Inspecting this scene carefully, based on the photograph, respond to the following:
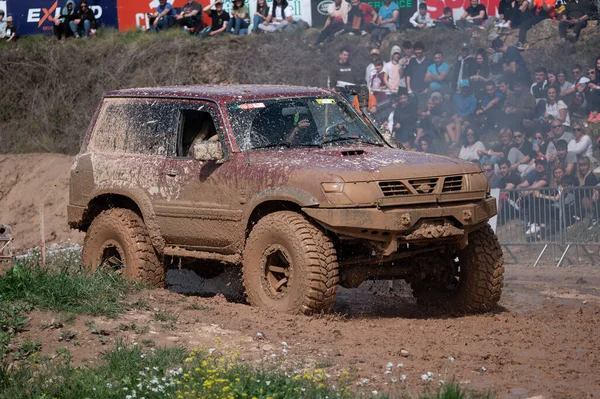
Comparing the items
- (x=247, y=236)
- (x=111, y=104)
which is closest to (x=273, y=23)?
(x=111, y=104)

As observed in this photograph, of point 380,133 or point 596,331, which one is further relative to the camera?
point 380,133

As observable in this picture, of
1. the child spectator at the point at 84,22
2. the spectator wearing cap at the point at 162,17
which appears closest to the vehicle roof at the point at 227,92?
the spectator wearing cap at the point at 162,17

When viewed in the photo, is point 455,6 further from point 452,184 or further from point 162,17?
point 452,184

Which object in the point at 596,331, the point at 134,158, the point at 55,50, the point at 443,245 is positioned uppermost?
the point at 55,50

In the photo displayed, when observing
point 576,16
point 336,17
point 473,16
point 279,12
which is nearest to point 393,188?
point 473,16

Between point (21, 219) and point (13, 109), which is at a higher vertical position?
point (13, 109)

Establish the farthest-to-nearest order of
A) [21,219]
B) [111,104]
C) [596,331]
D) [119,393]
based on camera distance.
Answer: [21,219]
[111,104]
[596,331]
[119,393]

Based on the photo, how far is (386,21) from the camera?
2077 cm

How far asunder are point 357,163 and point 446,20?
11360 mm

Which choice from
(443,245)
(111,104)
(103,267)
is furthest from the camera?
(111,104)

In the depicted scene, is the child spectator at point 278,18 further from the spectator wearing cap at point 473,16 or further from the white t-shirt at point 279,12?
the spectator wearing cap at point 473,16

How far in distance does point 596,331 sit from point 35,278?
199 inches

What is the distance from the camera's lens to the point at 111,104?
11.6 metres

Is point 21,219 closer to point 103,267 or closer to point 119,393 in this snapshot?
point 103,267
